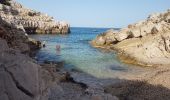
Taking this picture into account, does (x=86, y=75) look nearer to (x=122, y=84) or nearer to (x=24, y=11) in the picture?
(x=122, y=84)

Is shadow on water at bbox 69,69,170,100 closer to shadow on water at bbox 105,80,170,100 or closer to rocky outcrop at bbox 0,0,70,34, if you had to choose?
shadow on water at bbox 105,80,170,100

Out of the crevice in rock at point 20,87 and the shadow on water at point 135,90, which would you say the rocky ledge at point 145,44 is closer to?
the shadow on water at point 135,90

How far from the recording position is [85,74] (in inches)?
1161

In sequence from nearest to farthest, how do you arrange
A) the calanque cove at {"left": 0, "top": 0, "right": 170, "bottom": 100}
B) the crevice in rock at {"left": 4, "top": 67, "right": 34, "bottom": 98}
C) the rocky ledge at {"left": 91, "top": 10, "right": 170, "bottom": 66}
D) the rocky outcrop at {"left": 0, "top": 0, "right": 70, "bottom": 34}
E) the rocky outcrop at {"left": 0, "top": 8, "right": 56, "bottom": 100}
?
the rocky outcrop at {"left": 0, "top": 8, "right": 56, "bottom": 100} → the crevice in rock at {"left": 4, "top": 67, "right": 34, "bottom": 98} → the calanque cove at {"left": 0, "top": 0, "right": 170, "bottom": 100} → the rocky ledge at {"left": 91, "top": 10, "right": 170, "bottom": 66} → the rocky outcrop at {"left": 0, "top": 0, "right": 70, "bottom": 34}

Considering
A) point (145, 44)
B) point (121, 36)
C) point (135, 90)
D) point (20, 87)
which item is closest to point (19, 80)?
point (20, 87)

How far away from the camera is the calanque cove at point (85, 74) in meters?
8.14

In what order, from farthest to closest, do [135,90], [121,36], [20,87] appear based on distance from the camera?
[121,36], [135,90], [20,87]

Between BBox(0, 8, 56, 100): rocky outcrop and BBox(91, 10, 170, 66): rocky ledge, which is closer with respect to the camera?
BBox(0, 8, 56, 100): rocky outcrop

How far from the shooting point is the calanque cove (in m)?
8.14

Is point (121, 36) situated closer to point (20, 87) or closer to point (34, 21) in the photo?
point (20, 87)

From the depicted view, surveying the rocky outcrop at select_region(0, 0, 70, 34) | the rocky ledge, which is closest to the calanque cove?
the rocky ledge

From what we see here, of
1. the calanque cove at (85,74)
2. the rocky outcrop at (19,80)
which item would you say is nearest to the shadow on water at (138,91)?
the calanque cove at (85,74)

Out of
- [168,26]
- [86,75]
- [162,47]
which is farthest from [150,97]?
[168,26]

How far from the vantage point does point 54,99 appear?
13.6 metres
